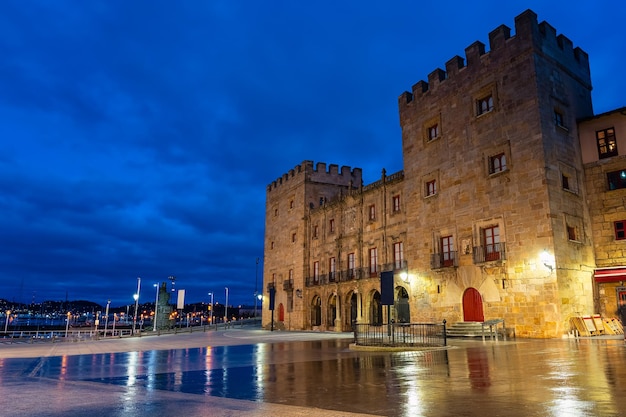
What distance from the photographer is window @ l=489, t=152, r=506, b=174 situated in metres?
22.9

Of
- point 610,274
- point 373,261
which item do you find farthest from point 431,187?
point 610,274

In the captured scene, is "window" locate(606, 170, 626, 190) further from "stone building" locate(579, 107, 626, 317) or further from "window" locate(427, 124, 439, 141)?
"window" locate(427, 124, 439, 141)

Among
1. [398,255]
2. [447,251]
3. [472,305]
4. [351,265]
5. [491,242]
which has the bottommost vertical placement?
[472,305]

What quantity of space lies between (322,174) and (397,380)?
3506cm

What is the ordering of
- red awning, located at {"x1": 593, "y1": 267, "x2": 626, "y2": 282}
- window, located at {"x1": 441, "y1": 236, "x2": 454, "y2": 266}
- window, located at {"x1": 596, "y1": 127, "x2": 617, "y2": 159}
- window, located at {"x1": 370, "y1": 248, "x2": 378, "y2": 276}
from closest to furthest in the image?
red awning, located at {"x1": 593, "y1": 267, "x2": 626, "y2": 282}, window, located at {"x1": 596, "y1": 127, "x2": 617, "y2": 159}, window, located at {"x1": 441, "y1": 236, "x2": 454, "y2": 266}, window, located at {"x1": 370, "y1": 248, "x2": 378, "y2": 276}

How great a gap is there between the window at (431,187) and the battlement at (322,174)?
46.2 feet

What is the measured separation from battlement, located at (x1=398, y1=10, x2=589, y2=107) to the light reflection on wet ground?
16.0 meters

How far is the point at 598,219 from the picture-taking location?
22688 millimetres

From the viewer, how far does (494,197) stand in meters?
22.9

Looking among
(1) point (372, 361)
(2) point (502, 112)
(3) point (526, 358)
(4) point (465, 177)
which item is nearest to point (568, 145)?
(2) point (502, 112)

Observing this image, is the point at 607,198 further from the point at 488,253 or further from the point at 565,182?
the point at 488,253

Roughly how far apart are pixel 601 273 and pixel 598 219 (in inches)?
113

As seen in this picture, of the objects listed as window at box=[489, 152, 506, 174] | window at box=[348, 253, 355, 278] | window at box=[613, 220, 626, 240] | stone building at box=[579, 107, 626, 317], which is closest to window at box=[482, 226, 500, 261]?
window at box=[489, 152, 506, 174]

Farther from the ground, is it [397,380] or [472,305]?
[472,305]
